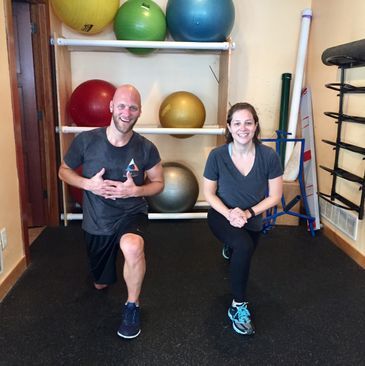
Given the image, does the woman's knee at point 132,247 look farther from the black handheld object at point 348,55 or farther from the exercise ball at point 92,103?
the black handheld object at point 348,55

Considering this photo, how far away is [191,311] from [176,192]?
152cm

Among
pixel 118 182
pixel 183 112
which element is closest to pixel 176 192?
pixel 183 112

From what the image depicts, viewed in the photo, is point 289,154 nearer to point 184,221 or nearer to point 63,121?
point 184,221

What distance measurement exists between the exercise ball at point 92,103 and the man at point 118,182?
121 centimetres

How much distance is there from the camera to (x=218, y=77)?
380 cm

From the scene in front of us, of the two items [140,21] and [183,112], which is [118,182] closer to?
[183,112]

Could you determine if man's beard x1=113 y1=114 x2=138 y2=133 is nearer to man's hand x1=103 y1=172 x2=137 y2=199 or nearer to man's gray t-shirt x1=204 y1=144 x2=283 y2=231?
man's hand x1=103 y1=172 x2=137 y2=199

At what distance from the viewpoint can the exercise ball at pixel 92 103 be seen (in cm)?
325

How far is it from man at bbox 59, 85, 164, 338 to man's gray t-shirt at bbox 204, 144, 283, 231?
0.34 meters

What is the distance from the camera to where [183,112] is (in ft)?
11.1

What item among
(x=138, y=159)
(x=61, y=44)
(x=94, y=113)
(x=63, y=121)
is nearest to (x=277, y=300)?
(x=138, y=159)

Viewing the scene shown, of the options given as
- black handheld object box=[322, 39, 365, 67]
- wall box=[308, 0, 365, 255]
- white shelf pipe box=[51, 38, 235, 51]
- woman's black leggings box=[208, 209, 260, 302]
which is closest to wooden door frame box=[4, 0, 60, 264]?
white shelf pipe box=[51, 38, 235, 51]

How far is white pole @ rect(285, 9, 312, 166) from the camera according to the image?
11.9ft

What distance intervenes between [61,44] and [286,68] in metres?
2.15
